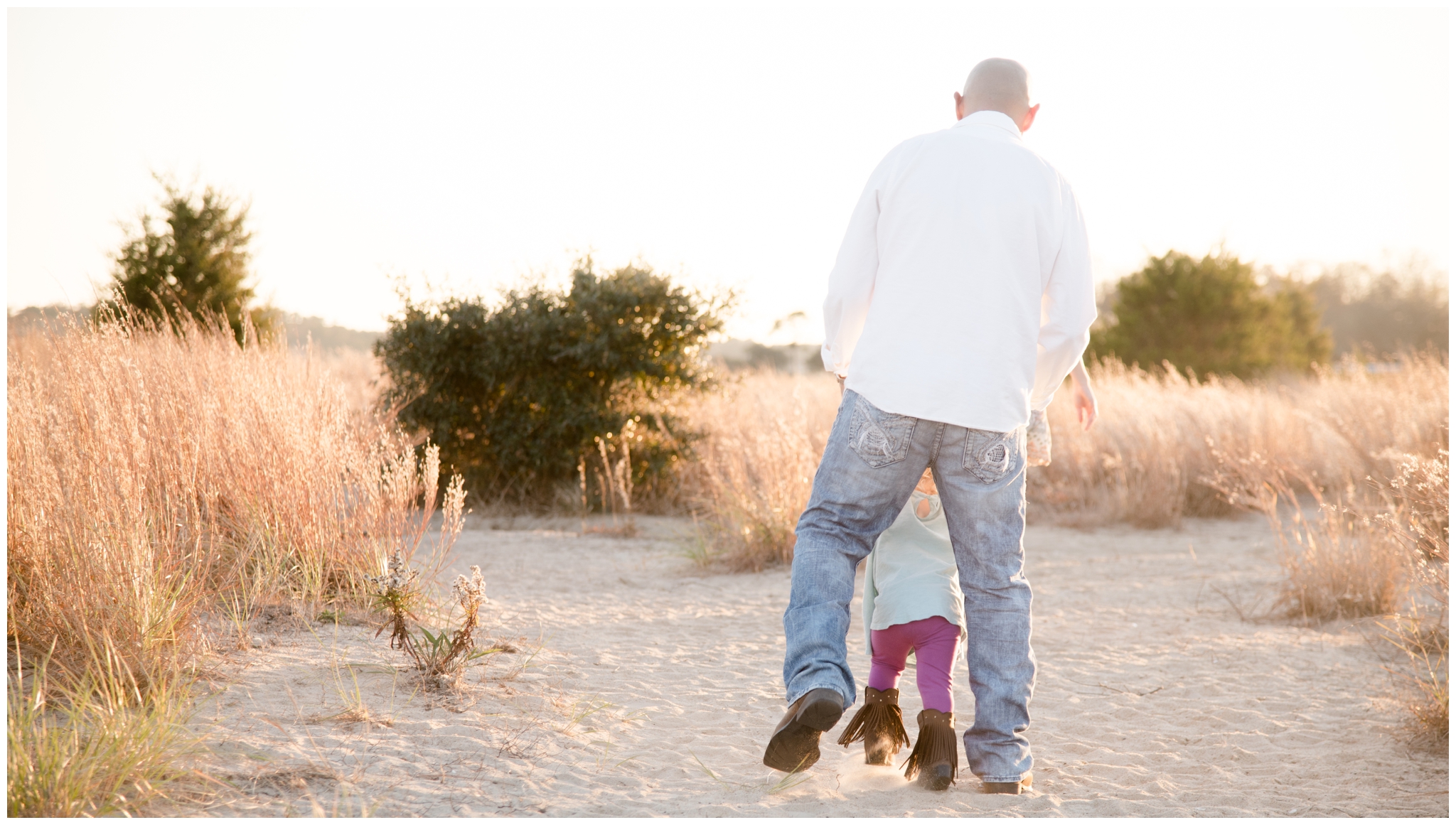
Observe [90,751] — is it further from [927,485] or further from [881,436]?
[927,485]

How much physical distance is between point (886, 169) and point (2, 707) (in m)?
2.43

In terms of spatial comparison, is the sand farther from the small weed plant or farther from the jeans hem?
the jeans hem

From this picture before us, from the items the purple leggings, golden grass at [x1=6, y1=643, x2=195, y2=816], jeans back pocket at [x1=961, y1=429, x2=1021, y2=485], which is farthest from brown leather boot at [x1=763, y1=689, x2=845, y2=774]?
golden grass at [x1=6, y1=643, x2=195, y2=816]

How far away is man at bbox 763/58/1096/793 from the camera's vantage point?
2340 mm

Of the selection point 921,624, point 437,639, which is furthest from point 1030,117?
point 437,639

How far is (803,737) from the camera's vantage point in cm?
226

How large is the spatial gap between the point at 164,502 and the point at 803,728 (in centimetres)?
279

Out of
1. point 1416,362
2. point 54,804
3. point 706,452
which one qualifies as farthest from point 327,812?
point 1416,362

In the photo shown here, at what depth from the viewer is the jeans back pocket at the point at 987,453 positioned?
2.35 m

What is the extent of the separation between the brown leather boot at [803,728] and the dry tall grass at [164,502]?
150cm

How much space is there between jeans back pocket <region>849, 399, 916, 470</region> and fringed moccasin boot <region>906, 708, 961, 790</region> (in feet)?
2.38

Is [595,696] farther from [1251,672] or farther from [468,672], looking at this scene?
[1251,672]

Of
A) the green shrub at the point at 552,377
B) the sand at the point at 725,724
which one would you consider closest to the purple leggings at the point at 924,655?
the sand at the point at 725,724

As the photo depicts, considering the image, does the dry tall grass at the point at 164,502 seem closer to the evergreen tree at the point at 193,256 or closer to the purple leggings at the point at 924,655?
the purple leggings at the point at 924,655
